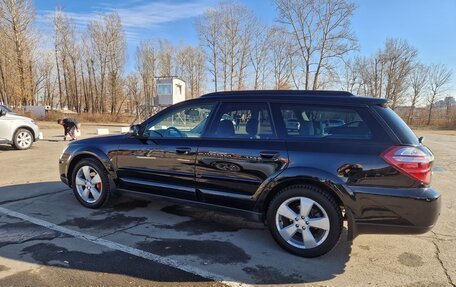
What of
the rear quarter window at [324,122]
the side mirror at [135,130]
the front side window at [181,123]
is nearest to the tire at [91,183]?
the side mirror at [135,130]

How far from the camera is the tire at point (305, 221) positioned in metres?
3.44

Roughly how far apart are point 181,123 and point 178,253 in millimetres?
1682

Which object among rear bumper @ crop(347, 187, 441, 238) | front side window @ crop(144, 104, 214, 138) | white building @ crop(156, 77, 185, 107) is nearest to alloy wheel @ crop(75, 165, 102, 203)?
front side window @ crop(144, 104, 214, 138)

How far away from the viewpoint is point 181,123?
446 cm

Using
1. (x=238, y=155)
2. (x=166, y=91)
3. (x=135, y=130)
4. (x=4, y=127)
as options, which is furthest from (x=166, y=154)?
(x=166, y=91)

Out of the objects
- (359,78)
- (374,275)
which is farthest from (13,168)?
(359,78)

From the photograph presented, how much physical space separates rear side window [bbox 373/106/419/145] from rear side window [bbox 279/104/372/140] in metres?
0.20

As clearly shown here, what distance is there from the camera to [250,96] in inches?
162

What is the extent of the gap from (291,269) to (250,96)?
2029 millimetres

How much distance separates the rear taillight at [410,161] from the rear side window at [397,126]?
0.10 meters

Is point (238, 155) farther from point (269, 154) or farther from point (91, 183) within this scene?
point (91, 183)

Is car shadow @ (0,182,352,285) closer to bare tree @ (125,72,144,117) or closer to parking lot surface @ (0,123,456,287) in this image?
parking lot surface @ (0,123,456,287)

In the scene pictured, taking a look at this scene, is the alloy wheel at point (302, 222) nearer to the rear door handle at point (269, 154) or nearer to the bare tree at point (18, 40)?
the rear door handle at point (269, 154)

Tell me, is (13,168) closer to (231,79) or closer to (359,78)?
(231,79)
